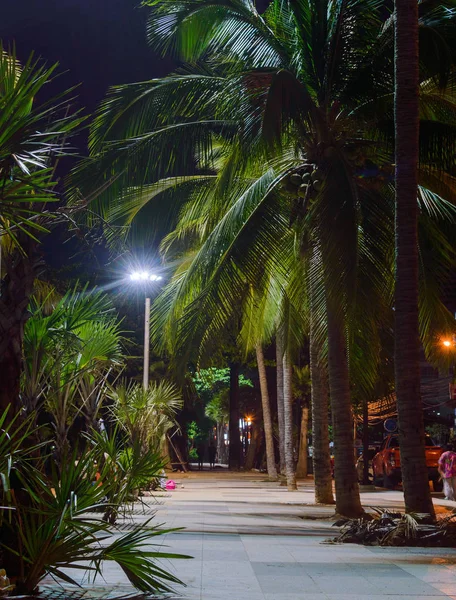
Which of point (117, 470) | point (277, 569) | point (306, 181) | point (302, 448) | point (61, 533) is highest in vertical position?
point (306, 181)

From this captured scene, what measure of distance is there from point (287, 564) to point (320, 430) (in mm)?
8985

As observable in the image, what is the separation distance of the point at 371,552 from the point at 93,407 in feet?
21.4

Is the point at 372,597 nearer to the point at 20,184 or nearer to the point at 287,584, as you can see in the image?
the point at 287,584

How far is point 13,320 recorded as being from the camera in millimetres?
7633

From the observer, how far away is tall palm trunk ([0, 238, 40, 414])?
757cm

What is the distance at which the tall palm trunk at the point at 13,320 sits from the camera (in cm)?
757

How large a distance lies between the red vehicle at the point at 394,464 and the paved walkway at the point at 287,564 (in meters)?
12.1

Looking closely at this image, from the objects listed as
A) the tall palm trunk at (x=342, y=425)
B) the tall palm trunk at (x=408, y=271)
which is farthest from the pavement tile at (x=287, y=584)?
the tall palm trunk at (x=342, y=425)

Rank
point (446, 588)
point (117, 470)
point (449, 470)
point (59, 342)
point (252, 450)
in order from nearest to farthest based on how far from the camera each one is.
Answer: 1. point (446, 588)
2. point (59, 342)
3. point (117, 470)
4. point (449, 470)
5. point (252, 450)

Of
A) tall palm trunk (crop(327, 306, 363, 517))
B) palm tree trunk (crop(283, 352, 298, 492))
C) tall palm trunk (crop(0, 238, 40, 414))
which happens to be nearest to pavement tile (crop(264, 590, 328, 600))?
tall palm trunk (crop(0, 238, 40, 414))

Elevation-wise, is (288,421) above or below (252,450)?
below

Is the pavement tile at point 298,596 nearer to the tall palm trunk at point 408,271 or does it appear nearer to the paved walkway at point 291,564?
the paved walkway at point 291,564

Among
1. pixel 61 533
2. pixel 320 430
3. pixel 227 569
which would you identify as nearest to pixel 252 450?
pixel 320 430

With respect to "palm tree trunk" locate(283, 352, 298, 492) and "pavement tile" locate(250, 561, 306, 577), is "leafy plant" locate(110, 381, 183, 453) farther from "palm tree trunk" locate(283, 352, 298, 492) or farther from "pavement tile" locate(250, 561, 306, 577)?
"pavement tile" locate(250, 561, 306, 577)
